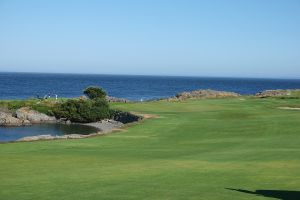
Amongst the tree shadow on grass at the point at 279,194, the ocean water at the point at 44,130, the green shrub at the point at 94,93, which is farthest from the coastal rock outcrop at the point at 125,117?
the tree shadow on grass at the point at 279,194

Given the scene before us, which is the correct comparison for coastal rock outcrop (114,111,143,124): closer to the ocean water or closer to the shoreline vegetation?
the shoreline vegetation

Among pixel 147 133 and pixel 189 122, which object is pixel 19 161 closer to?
pixel 147 133

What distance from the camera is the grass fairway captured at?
1397 centimetres

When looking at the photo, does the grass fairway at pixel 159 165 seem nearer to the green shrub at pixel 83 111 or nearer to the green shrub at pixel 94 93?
the green shrub at pixel 83 111

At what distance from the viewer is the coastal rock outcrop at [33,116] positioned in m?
59.3

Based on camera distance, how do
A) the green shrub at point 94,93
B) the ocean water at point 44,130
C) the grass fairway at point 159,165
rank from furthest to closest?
the green shrub at point 94,93
the ocean water at point 44,130
the grass fairway at point 159,165

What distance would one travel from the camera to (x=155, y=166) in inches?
744

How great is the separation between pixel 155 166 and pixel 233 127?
2066 centimetres

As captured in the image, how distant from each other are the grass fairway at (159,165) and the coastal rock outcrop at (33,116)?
25255 millimetres

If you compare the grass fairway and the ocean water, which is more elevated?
the grass fairway

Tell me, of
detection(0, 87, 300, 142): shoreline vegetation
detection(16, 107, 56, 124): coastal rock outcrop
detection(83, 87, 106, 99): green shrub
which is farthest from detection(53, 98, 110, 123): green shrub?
detection(83, 87, 106, 99): green shrub

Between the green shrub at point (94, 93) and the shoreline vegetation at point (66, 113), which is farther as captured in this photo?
the green shrub at point (94, 93)

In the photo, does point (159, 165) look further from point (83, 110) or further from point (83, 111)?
point (83, 110)

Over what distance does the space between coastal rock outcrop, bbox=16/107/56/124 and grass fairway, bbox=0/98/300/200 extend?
82.9ft
